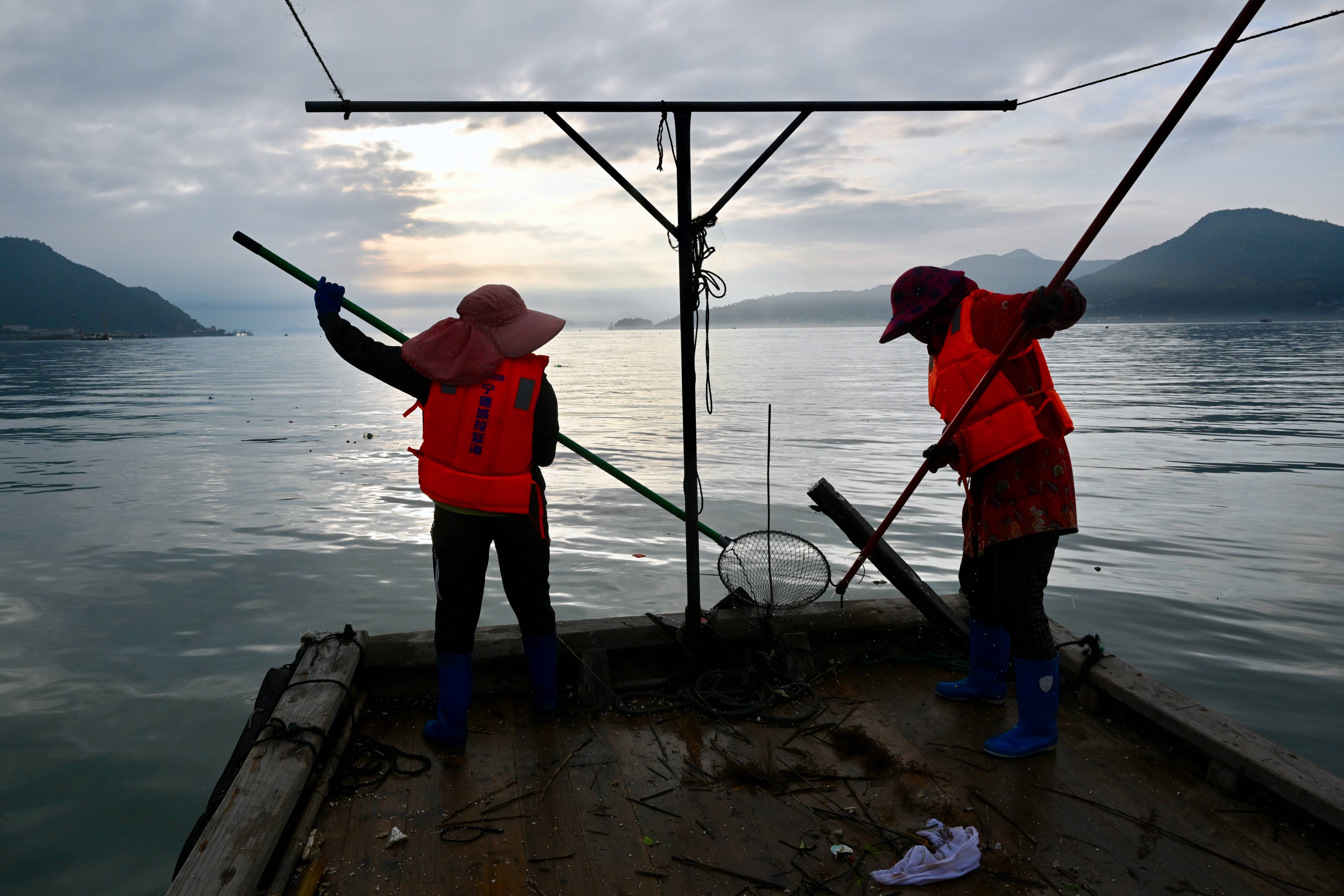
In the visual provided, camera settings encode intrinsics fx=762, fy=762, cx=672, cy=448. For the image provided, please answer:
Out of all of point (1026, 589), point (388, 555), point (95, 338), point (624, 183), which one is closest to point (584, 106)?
point (624, 183)

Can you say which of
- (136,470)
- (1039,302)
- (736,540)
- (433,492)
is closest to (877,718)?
(736,540)

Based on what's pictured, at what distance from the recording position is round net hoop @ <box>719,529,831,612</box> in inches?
195

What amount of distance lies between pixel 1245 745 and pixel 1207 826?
0.44 m

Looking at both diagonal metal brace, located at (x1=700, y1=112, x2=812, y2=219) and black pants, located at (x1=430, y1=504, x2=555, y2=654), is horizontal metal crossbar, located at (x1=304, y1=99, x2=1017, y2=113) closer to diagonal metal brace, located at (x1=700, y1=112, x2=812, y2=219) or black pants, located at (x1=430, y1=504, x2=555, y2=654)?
diagonal metal brace, located at (x1=700, y1=112, x2=812, y2=219)

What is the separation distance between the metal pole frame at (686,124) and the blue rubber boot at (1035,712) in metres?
1.77

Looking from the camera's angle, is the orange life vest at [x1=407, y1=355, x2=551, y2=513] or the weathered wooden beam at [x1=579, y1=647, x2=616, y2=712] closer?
the orange life vest at [x1=407, y1=355, x2=551, y2=513]

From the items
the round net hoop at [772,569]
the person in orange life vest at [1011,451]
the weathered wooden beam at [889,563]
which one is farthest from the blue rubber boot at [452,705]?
the person in orange life vest at [1011,451]

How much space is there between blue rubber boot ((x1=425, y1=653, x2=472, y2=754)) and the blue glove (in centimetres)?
198

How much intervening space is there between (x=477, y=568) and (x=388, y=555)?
23.7 feet

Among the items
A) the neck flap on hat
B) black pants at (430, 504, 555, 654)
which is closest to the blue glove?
the neck flap on hat

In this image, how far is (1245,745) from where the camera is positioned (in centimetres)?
338

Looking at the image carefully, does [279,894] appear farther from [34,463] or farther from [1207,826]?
[34,463]

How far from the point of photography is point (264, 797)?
3.03m

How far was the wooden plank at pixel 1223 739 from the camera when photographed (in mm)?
3051
